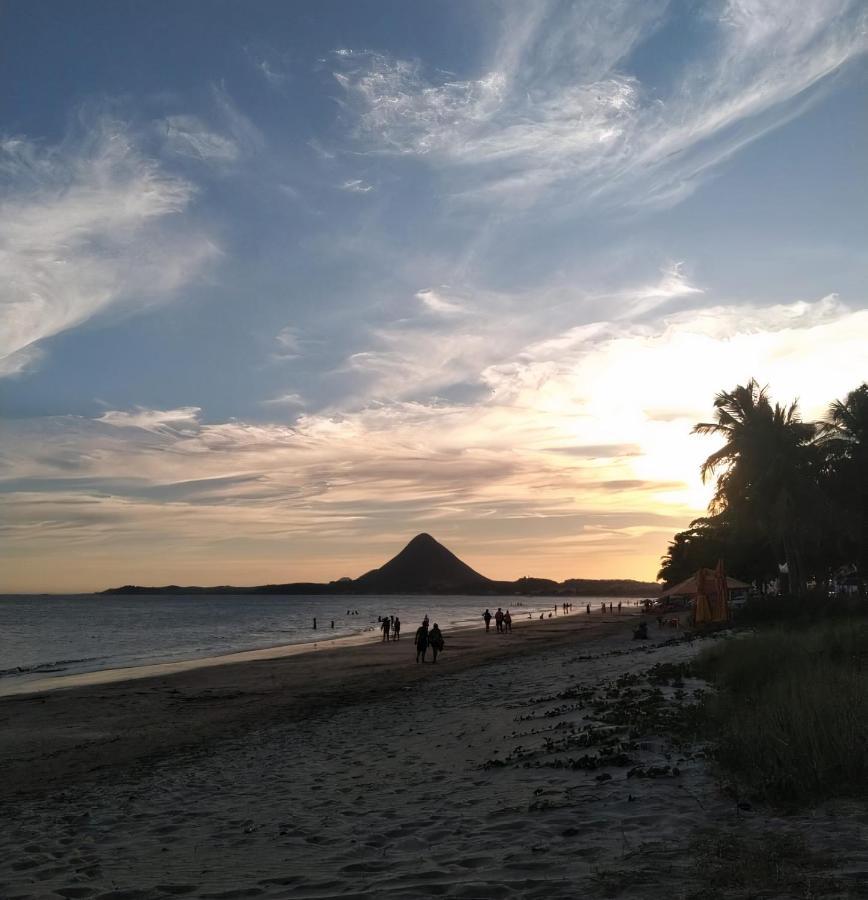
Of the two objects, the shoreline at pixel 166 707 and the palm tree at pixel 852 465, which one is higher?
the palm tree at pixel 852 465

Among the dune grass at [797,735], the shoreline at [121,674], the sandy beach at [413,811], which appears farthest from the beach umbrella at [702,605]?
the dune grass at [797,735]

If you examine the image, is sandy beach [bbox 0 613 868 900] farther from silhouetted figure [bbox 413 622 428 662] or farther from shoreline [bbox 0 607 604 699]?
silhouetted figure [bbox 413 622 428 662]

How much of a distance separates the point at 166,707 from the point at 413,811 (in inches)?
513

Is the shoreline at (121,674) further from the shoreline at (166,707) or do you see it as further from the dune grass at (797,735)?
the dune grass at (797,735)

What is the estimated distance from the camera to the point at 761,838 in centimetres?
544

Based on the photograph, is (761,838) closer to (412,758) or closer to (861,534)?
(412,758)

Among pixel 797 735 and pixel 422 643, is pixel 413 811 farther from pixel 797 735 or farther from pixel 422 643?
pixel 422 643

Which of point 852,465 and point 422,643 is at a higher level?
point 852,465

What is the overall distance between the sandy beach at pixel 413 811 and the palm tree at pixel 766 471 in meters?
19.9

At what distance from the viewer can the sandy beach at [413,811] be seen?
204 inches

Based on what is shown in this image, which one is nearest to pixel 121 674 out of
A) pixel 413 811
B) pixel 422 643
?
pixel 422 643

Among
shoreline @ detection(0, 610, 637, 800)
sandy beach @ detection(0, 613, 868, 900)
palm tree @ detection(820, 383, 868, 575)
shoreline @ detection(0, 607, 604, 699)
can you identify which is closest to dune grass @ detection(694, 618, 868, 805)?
sandy beach @ detection(0, 613, 868, 900)

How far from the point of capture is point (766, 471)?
1294 inches

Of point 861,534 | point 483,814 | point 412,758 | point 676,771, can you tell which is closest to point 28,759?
point 412,758
